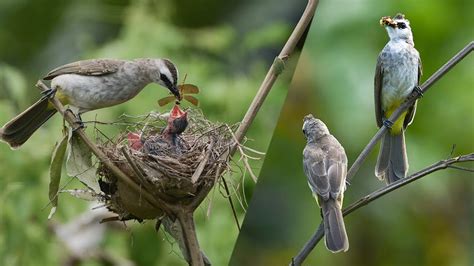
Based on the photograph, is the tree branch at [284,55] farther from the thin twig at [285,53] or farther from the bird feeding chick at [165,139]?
the bird feeding chick at [165,139]

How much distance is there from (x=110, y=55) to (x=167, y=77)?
1.45 m

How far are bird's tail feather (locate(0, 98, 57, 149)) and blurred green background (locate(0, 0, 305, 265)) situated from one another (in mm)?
757

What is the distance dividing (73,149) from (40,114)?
29 cm

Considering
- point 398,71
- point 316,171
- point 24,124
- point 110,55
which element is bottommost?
point 110,55

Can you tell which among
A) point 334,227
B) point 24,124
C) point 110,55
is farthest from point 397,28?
point 110,55

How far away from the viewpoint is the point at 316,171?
115 centimetres

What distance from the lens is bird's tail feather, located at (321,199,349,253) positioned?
1.07m

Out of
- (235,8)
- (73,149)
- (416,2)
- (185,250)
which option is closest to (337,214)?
(185,250)

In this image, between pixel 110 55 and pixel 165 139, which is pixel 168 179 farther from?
pixel 110 55

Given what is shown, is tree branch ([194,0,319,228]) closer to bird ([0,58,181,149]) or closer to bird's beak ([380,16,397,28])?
bird's beak ([380,16,397,28])

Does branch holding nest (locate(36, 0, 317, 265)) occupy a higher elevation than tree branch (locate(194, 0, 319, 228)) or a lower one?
lower

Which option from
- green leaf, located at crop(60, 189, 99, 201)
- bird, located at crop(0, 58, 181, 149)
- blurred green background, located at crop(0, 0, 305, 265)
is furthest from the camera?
blurred green background, located at crop(0, 0, 305, 265)

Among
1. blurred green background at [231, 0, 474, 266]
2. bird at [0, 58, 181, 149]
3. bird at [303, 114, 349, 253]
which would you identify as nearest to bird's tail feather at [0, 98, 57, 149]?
bird at [0, 58, 181, 149]

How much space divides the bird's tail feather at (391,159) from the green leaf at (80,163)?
0.36 metres
